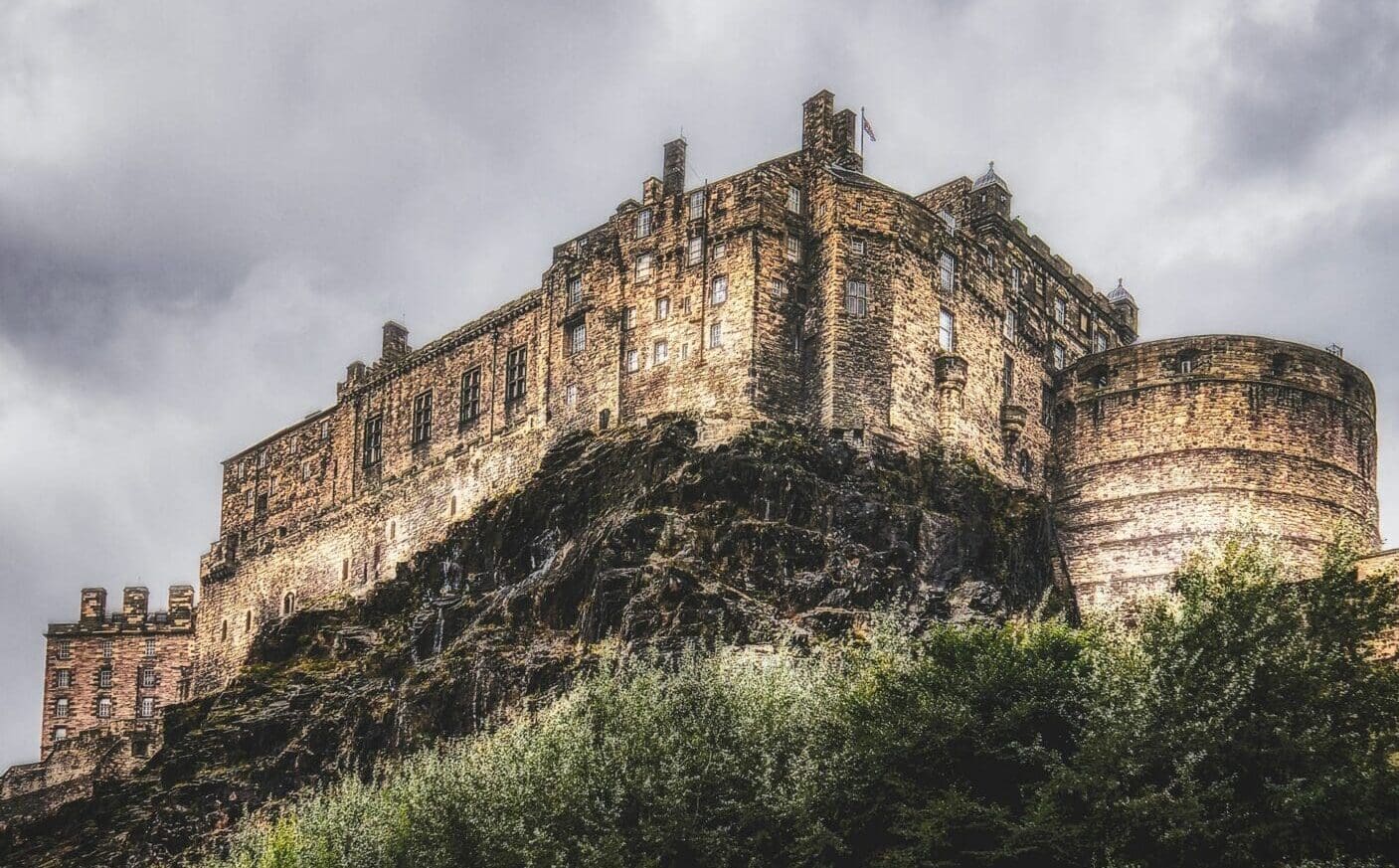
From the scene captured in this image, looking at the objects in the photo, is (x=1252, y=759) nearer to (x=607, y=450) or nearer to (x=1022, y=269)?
(x=607, y=450)

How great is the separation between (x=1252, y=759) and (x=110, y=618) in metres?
74.5

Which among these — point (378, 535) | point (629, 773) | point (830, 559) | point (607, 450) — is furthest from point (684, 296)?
point (629, 773)

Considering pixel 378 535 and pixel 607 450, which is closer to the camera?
pixel 607 450

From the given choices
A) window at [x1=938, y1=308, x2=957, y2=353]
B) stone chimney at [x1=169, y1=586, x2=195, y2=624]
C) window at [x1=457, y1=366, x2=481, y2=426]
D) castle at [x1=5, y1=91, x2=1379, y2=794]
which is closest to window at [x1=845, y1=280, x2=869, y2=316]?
castle at [x1=5, y1=91, x2=1379, y2=794]

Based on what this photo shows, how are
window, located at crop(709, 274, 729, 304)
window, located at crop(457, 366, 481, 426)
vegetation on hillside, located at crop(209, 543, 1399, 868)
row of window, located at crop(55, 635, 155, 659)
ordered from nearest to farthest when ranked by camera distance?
vegetation on hillside, located at crop(209, 543, 1399, 868) → window, located at crop(709, 274, 729, 304) → window, located at crop(457, 366, 481, 426) → row of window, located at crop(55, 635, 155, 659)

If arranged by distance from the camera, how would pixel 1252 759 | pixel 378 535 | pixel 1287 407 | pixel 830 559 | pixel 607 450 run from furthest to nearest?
pixel 378 535, pixel 1287 407, pixel 607 450, pixel 830 559, pixel 1252 759

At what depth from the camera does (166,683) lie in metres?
99.7

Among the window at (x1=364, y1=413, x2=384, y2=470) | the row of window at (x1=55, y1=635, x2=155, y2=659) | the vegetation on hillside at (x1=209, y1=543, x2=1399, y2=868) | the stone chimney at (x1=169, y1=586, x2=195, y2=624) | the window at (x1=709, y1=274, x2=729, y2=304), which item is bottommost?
the vegetation on hillside at (x1=209, y1=543, x2=1399, y2=868)

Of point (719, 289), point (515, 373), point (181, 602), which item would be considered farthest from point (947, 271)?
point (181, 602)

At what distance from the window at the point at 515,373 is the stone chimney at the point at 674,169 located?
29.8 feet

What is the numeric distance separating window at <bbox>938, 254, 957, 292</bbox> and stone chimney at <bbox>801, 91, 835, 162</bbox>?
5.33 meters

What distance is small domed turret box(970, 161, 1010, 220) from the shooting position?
73562mm

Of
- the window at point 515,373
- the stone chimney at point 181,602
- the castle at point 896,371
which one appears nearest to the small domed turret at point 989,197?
the castle at point 896,371

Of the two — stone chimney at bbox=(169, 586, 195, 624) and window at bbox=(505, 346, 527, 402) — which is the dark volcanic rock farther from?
stone chimney at bbox=(169, 586, 195, 624)
